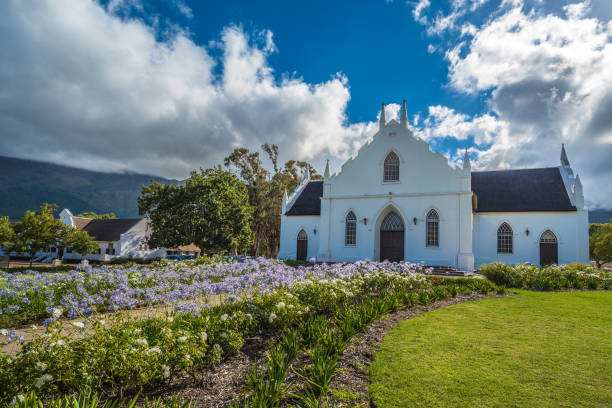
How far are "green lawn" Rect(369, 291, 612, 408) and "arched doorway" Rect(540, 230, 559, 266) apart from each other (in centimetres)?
1424

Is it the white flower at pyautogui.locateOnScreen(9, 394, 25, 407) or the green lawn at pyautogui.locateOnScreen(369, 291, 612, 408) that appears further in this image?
the green lawn at pyautogui.locateOnScreen(369, 291, 612, 408)

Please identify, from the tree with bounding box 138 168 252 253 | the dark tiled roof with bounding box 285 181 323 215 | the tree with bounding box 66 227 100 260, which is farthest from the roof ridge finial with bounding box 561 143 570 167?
the tree with bounding box 66 227 100 260

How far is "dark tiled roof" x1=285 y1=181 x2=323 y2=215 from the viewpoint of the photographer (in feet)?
88.9

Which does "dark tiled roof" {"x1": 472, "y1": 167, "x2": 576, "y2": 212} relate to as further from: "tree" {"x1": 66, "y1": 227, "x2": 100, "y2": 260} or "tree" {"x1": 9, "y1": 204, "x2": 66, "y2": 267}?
"tree" {"x1": 9, "y1": 204, "x2": 66, "y2": 267}

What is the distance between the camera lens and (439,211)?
2052cm

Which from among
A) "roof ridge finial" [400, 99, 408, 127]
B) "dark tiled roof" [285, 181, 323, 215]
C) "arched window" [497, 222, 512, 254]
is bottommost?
"arched window" [497, 222, 512, 254]

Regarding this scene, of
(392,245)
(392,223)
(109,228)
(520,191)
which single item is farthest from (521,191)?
(109,228)

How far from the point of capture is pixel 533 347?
18.8 feet

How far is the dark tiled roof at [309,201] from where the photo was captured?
27094mm

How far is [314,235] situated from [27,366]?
23.1 metres

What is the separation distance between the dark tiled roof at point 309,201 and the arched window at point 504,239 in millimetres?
13470

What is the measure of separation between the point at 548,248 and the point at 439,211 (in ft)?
25.6

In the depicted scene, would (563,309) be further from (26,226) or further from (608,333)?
(26,226)

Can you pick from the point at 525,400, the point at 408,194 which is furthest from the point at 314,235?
the point at 525,400
